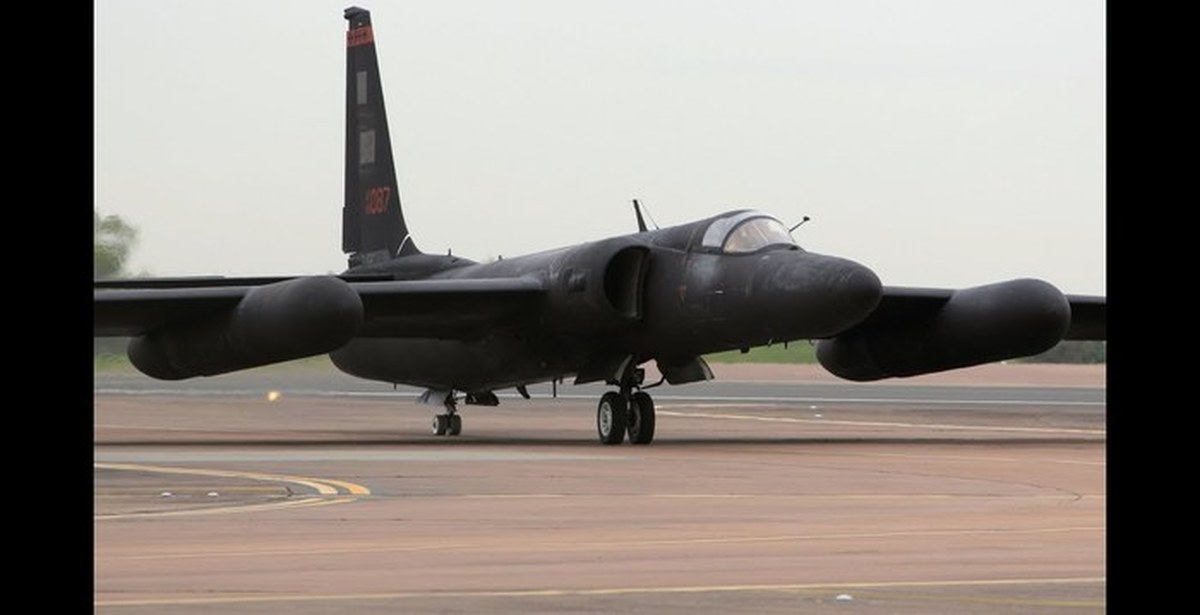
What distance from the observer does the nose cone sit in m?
19.4

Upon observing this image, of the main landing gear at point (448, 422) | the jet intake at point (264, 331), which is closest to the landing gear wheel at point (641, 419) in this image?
the jet intake at point (264, 331)

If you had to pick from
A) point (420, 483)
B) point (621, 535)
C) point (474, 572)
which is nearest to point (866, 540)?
point (621, 535)

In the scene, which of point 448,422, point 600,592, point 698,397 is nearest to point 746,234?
point 448,422

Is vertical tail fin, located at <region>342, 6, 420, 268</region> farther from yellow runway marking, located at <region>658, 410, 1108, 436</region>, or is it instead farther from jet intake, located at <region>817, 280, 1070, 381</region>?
yellow runway marking, located at <region>658, 410, 1108, 436</region>

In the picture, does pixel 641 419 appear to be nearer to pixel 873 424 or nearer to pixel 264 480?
pixel 264 480

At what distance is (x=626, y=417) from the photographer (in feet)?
71.2

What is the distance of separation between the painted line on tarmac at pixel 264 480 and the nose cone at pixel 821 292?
243 inches

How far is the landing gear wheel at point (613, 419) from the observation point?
21641 millimetres

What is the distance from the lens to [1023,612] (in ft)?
20.6

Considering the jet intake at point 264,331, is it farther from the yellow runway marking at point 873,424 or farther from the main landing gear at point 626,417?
the yellow runway marking at point 873,424
